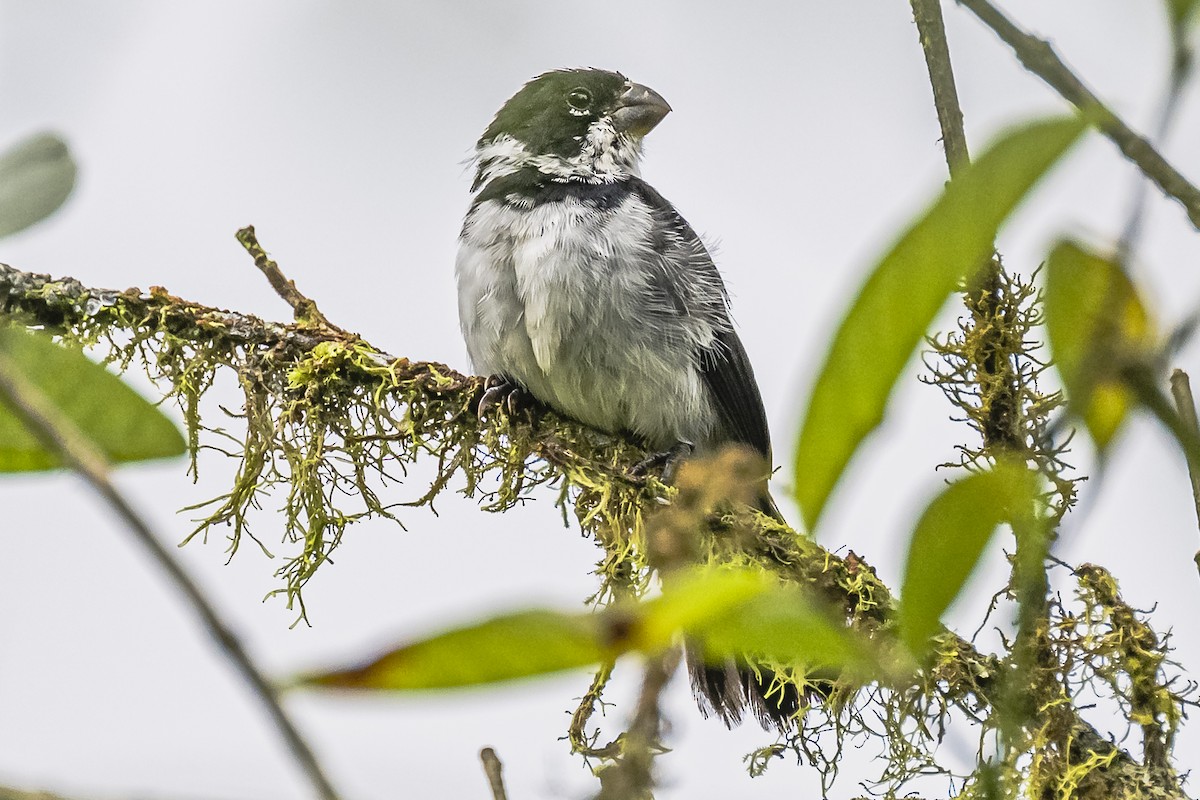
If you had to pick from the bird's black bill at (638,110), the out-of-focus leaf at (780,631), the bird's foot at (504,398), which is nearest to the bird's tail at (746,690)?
the bird's foot at (504,398)

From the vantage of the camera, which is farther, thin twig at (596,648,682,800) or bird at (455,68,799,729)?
bird at (455,68,799,729)

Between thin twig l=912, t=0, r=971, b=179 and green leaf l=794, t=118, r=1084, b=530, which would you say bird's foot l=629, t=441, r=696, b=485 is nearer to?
thin twig l=912, t=0, r=971, b=179

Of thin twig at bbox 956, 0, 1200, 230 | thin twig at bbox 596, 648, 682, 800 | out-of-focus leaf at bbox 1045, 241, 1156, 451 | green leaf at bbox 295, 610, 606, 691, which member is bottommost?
thin twig at bbox 596, 648, 682, 800

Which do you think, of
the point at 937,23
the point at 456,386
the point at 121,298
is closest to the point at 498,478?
the point at 456,386

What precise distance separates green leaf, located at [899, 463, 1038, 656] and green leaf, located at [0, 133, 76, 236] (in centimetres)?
57

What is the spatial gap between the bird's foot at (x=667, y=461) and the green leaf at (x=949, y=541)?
258cm

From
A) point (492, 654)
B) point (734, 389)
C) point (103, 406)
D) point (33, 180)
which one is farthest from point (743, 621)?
point (734, 389)

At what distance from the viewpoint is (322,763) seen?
50 centimetres

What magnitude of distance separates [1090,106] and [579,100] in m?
3.78

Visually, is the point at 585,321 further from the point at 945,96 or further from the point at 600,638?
the point at 600,638

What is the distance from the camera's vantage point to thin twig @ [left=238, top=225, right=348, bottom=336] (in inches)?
133

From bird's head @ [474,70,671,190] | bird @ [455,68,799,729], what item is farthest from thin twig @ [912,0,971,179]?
bird's head @ [474,70,671,190]

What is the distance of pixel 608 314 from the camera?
11.7 feet

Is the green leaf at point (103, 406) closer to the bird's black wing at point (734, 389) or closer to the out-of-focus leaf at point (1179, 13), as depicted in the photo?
the out-of-focus leaf at point (1179, 13)
